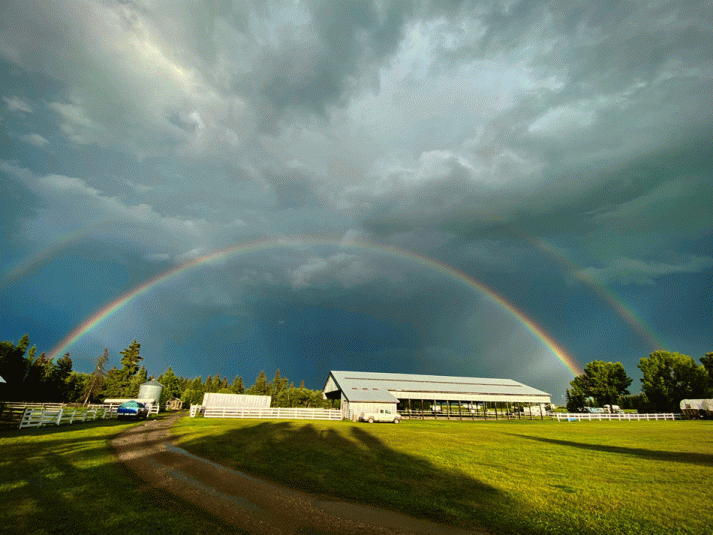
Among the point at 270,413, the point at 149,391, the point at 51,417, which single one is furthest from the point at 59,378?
the point at 51,417

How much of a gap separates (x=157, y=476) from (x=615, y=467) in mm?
17164

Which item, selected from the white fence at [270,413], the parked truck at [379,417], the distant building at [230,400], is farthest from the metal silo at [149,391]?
the parked truck at [379,417]

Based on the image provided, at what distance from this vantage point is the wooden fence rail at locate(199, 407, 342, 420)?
46.1 metres

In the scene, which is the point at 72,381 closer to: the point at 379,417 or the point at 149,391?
the point at 149,391

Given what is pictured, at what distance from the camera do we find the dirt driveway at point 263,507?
737 centimetres

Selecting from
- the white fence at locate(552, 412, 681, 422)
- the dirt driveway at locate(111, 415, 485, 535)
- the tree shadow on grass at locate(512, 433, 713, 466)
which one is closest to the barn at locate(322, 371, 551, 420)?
the white fence at locate(552, 412, 681, 422)

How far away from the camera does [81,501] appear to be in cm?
843

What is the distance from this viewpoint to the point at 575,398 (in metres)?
89.1

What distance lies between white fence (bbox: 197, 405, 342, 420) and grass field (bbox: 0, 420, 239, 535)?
3421cm

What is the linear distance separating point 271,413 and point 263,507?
43.9m

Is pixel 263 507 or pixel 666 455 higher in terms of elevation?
pixel 666 455

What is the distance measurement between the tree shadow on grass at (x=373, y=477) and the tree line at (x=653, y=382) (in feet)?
298

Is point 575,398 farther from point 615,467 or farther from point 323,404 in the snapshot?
point 615,467

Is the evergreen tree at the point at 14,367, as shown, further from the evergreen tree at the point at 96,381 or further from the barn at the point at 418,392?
the barn at the point at 418,392
